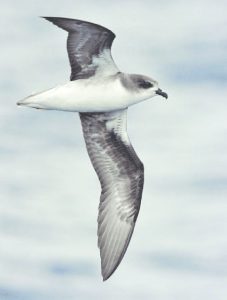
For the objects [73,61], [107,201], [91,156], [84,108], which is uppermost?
[73,61]

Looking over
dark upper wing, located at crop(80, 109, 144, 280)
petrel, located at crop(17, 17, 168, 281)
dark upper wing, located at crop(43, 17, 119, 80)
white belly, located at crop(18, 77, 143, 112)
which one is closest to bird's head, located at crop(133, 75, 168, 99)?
petrel, located at crop(17, 17, 168, 281)

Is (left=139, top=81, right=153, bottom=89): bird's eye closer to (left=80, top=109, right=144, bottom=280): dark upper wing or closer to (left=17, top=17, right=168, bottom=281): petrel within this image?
(left=17, top=17, right=168, bottom=281): petrel

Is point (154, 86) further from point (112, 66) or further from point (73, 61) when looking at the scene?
point (73, 61)

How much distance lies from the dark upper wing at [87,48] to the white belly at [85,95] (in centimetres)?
35

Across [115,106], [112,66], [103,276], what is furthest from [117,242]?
[112,66]

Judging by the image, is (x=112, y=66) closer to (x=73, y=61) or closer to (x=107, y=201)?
(x=73, y=61)

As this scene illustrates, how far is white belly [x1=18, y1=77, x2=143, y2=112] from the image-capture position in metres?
15.3

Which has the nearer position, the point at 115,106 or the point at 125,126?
the point at 115,106

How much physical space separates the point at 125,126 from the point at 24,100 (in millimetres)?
3160

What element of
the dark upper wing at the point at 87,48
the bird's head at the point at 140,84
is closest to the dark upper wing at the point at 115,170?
the bird's head at the point at 140,84

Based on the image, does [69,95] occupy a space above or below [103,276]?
above

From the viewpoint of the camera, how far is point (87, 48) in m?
15.3

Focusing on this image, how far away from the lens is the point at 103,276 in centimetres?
1570

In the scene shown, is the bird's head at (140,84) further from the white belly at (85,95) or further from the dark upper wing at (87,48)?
the dark upper wing at (87,48)
